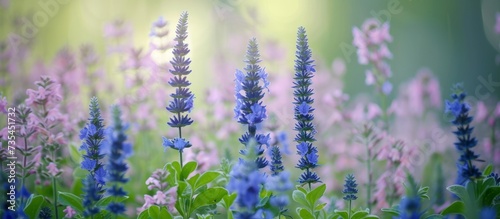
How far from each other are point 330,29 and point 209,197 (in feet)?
30.2

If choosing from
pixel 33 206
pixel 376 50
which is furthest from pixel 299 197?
pixel 376 50

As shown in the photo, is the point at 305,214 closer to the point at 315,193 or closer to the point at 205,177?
the point at 315,193

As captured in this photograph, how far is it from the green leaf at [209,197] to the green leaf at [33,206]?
2.20 feet

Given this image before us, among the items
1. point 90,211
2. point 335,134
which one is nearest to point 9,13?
point 335,134

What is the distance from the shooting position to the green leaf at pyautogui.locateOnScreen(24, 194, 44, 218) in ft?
7.57

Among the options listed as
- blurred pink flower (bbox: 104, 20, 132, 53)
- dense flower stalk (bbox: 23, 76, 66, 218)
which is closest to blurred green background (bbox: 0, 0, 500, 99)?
blurred pink flower (bbox: 104, 20, 132, 53)

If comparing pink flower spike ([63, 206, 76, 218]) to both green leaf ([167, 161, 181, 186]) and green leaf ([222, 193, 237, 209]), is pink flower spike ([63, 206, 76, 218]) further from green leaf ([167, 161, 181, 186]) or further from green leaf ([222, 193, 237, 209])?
green leaf ([222, 193, 237, 209])

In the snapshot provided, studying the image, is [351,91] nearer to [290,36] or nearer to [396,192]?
[290,36]

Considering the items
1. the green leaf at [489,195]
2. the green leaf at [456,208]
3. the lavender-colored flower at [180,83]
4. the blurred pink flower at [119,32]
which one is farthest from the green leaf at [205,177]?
the blurred pink flower at [119,32]

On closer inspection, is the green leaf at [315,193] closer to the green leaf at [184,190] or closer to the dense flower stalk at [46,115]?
the green leaf at [184,190]

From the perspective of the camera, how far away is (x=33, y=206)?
2.33m

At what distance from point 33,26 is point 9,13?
3.61 feet

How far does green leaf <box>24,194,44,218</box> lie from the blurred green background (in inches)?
163

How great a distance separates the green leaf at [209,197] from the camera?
88.6 inches
